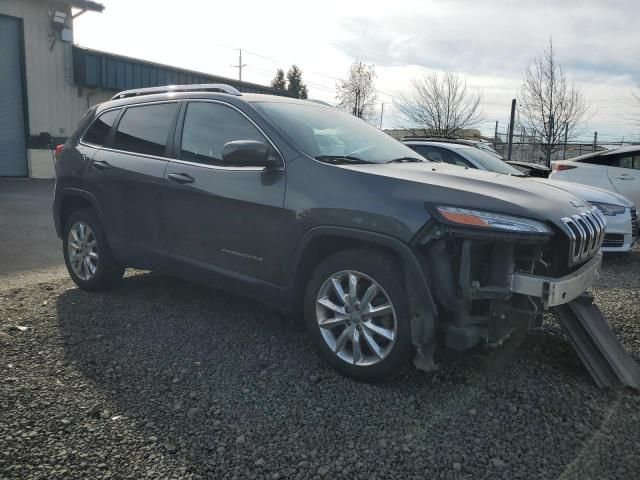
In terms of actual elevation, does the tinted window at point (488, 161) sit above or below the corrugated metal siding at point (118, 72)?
below

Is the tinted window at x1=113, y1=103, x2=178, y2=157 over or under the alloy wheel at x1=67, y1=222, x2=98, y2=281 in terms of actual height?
over

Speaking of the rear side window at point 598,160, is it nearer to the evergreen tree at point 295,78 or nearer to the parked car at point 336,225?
the parked car at point 336,225

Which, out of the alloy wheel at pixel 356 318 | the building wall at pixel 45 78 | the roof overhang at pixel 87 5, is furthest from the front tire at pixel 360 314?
the roof overhang at pixel 87 5

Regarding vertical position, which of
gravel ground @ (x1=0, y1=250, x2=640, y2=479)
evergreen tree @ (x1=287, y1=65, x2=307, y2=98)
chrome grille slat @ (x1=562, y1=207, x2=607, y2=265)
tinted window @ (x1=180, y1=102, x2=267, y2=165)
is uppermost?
evergreen tree @ (x1=287, y1=65, x2=307, y2=98)

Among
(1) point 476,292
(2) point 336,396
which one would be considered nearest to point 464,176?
(1) point 476,292

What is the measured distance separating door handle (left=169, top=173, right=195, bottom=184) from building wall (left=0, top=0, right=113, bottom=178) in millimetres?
→ 14203

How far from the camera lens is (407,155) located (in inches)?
170

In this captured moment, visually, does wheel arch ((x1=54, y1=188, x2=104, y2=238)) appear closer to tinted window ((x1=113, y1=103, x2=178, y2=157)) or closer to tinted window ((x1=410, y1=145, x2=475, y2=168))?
tinted window ((x1=113, y1=103, x2=178, y2=157))

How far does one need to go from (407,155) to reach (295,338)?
1699 millimetres

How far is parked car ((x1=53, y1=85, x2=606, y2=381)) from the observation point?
2.95 meters

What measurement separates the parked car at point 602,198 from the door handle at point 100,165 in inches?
139

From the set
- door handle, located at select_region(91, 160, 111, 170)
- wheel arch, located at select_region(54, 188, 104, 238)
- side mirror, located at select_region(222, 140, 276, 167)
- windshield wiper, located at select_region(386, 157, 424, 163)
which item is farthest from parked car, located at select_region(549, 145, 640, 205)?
wheel arch, located at select_region(54, 188, 104, 238)

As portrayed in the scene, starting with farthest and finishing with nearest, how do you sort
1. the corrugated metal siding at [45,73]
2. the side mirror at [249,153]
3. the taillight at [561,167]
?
the corrugated metal siding at [45,73] → the taillight at [561,167] → the side mirror at [249,153]

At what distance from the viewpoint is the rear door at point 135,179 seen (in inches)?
172
